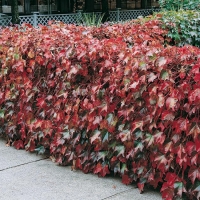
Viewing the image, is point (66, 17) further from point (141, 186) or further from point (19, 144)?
point (141, 186)

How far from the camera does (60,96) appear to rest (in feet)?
18.0

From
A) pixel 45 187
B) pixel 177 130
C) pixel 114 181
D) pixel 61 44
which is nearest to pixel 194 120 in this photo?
pixel 177 130

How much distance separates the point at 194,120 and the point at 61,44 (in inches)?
91.1

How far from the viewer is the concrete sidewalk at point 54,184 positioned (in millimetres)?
4660

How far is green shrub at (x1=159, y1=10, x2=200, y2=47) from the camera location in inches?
360

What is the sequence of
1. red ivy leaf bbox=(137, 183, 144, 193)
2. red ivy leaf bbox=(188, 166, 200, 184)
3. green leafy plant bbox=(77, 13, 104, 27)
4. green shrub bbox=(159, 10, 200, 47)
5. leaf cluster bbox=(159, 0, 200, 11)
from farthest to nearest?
leaf cluster bbox=(159, 0, 200, 11)
green leafy plant bbox=(77, 13, 104, 27)
green shrub bbox=(159, 10, 200, 47)
red ivy leaf bbox=(137, 183, 144, 193)
red ivy leaf bbox=(188, 166, 200, 184)

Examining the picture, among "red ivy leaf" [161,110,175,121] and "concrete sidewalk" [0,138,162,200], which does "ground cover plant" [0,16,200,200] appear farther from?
"concrete sidewalk" [0,138,162,200]

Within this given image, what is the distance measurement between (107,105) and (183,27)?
503 cm

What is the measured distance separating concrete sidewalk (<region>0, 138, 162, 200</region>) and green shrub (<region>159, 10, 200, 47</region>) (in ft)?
14.6

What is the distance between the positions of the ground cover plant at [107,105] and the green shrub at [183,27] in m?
3.20

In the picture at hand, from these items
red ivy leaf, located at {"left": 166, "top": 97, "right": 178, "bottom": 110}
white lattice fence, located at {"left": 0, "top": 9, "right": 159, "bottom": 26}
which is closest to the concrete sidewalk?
red ivy leaf, located at {"left": 166, "top": 97, "right": 178, "bottom": 110}

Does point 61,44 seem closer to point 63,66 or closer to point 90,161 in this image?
point 63,66

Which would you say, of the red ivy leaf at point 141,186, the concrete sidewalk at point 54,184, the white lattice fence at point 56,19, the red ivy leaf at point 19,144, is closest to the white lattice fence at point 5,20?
the white lattice fence at point 56,19

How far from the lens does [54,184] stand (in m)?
5.00
